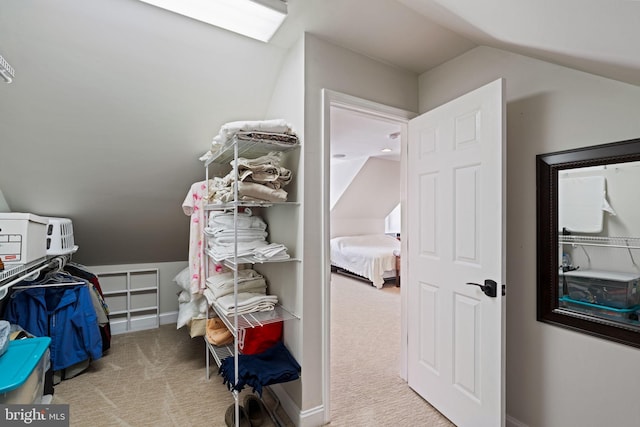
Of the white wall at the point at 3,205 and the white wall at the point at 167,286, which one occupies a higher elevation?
the white wall at the point at 3,205

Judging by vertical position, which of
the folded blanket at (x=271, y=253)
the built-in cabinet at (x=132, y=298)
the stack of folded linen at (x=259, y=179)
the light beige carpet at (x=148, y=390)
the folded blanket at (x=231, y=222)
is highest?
the stack of folded linen at (x=259, y=179)

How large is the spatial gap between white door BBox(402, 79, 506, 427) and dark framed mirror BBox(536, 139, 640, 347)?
0.29 metres

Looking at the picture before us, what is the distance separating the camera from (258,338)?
78.3 inches

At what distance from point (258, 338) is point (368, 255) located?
3.65 metres

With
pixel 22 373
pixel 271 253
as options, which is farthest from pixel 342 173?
pixel 22 373

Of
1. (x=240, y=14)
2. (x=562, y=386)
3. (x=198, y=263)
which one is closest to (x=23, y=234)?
(x=198, y=263)

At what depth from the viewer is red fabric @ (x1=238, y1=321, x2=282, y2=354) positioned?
1.93 meters

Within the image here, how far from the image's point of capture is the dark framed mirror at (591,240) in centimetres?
136

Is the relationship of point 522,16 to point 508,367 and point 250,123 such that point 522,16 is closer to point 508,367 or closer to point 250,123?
point 250,123

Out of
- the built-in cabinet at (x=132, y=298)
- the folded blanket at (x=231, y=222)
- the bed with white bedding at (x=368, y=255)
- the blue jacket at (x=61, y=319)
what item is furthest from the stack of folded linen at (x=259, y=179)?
the bed with white bedding at (x=368, y=255)

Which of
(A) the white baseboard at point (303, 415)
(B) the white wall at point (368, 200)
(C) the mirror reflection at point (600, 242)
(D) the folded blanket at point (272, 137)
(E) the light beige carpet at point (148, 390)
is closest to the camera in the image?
(C) the mirror reflection at point (600, 242)

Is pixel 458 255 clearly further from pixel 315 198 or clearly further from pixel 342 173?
pixel 342 173

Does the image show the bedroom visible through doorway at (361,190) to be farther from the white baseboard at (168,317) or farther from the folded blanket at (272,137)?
the white baseboard at (168,317)

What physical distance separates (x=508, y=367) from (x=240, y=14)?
259 centimetres
